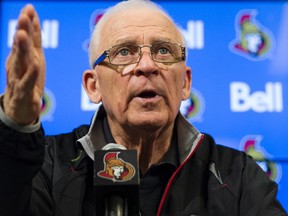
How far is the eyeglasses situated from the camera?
1397mm

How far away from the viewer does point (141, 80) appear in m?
1.34

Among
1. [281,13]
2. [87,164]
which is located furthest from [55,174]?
[281,13]

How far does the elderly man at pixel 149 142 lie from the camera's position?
1.31 m

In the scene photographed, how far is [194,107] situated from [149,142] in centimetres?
75

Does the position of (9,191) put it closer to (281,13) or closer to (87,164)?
(87,164)

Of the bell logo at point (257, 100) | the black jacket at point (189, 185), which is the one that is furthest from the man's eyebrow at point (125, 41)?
the bell logo at point (257, 100)

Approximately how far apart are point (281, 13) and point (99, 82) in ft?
3.90

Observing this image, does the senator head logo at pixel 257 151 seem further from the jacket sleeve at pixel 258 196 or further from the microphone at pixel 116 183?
the microphone at pixel 116 183

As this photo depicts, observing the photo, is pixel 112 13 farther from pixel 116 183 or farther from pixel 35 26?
pixel 116 183

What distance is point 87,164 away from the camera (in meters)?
1.36

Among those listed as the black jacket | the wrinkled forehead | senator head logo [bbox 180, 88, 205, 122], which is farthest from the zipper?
senator head logo [bbox 180, 88, 205, 122]

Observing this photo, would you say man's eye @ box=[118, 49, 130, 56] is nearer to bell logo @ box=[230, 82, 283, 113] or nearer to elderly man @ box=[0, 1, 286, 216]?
elderly man @ box=[0, 1, 286, 216]

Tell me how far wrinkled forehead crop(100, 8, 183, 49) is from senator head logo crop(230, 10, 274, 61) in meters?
0.83

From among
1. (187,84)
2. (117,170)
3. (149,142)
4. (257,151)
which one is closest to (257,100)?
(257,151)
